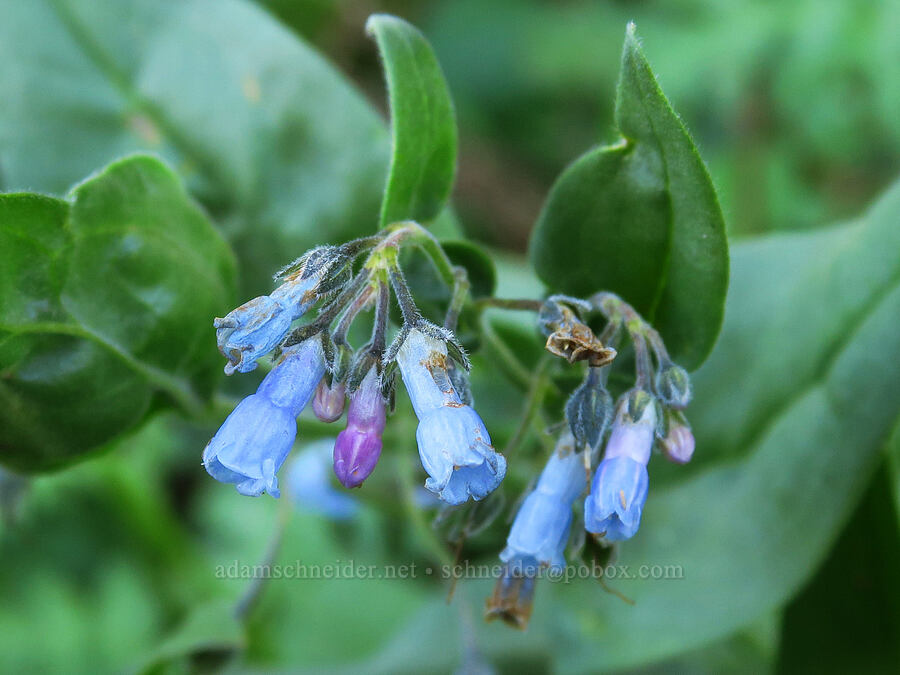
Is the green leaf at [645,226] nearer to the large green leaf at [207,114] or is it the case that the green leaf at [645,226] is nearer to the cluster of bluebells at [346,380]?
the cluster of bluebells at [346,380]

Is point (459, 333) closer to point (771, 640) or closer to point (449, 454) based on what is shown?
point (449, 454)

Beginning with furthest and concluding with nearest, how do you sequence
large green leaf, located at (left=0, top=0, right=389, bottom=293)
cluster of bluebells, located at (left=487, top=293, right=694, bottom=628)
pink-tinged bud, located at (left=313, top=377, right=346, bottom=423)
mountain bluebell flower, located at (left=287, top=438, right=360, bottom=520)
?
mountain bluebell flower, located at (left=287, top=438, right=360, bottom=520) < large green leaf, located at (left=0, top=0, right=389, bottom=293) < pink-tinged bud, located at (left=313, top=377, right=346, bottom=423) < cluster of bluebells, located at (left=487, top=293, right=694, bottom=628)

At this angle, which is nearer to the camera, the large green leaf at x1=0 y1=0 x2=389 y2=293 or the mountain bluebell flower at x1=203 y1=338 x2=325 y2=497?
the mountain bluebell flower at x1=203 y1=338 x2=325 y2=497

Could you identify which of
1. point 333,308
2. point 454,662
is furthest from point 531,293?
point 333,308

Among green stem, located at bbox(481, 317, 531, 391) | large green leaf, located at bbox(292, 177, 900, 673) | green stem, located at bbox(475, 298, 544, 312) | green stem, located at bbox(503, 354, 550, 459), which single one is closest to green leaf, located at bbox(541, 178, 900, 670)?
large green leaf, located at bbox(292, 177, 900, 673)

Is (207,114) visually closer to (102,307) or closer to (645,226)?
(102,307)

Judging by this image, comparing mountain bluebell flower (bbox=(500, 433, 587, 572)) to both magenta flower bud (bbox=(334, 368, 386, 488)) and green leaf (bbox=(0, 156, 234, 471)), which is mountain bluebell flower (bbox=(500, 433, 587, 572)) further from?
green leaf (bbox=(0, 156, 234, 471))

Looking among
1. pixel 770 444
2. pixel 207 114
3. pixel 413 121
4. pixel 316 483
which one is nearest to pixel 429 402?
pixel 413 121
